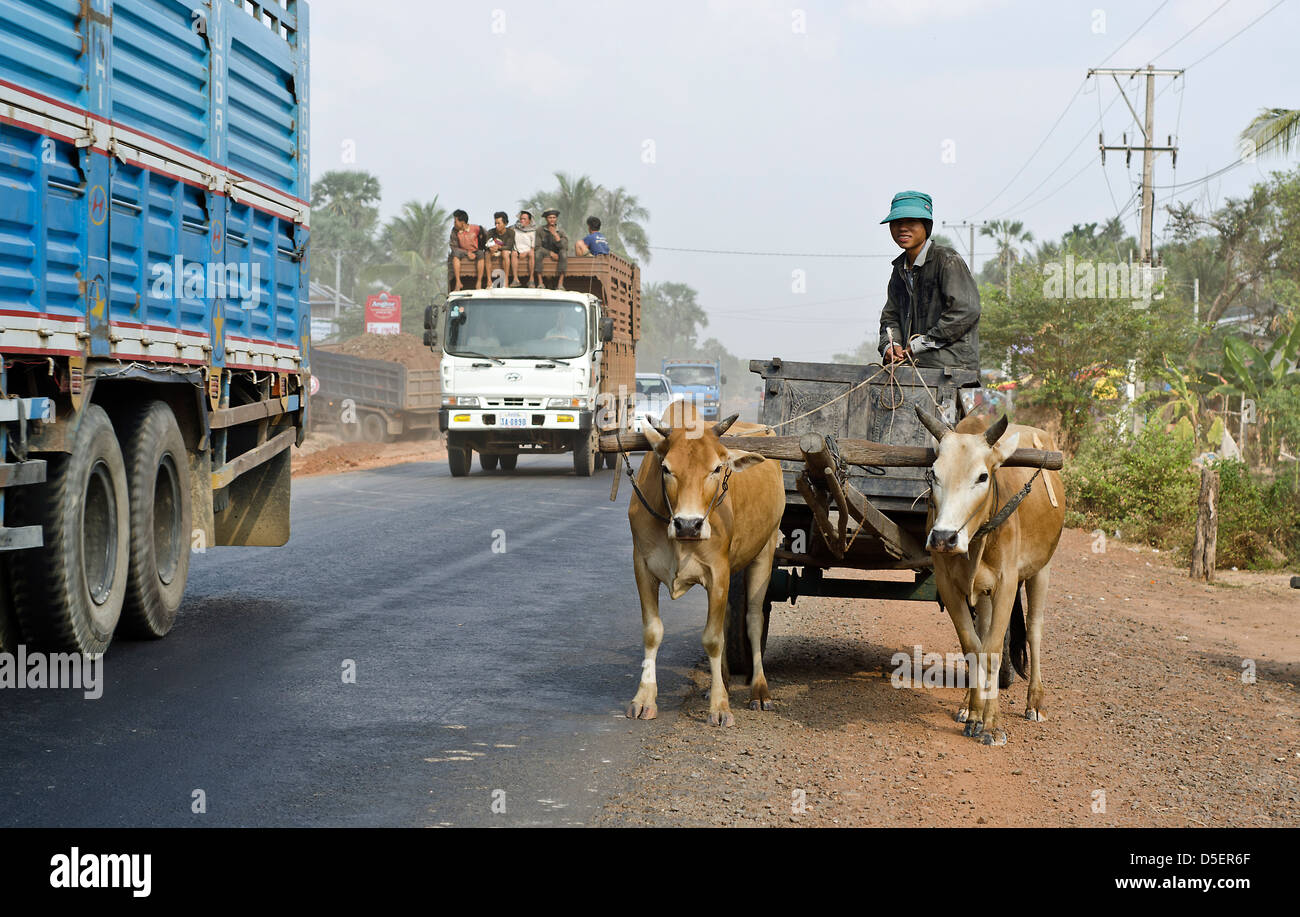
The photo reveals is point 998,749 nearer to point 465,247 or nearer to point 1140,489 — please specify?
point 1140,489

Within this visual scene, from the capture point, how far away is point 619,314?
82.4 ft

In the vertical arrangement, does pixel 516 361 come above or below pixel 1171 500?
above

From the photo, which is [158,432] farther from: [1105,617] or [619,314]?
[619,314]

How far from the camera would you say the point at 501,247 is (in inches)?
881

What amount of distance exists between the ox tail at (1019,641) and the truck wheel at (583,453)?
15071 millimetres

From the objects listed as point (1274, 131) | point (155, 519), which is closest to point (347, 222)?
point (1274, 131)

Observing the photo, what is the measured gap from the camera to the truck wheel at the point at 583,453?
74.4 feet

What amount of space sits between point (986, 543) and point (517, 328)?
52.3 ft

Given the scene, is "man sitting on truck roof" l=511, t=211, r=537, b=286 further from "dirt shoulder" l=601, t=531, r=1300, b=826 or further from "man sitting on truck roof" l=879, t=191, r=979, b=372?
"man sitting on truck roof" l=879, t=191, r=979, b=372

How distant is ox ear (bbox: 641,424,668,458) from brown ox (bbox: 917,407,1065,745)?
1.20 meters

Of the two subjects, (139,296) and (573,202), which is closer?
A: (139,296)

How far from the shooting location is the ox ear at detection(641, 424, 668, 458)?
250 inches

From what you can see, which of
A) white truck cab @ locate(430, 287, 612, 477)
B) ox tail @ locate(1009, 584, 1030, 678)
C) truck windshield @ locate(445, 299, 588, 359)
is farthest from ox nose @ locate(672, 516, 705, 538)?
truck windshield @ locate(445, 299, 588, 359)

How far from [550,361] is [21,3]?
15085 mm
